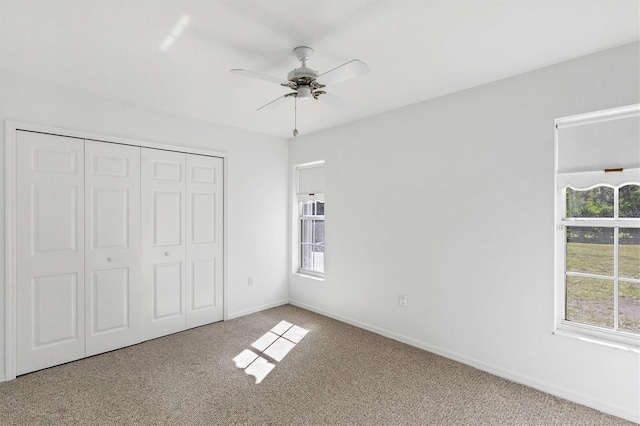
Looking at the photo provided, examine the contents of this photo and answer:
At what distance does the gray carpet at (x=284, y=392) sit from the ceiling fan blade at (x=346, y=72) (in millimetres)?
2291

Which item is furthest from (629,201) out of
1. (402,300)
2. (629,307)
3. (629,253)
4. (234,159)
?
(234,159)

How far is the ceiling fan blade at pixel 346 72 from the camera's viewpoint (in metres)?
1.87

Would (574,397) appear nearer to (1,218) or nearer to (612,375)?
(612,375)

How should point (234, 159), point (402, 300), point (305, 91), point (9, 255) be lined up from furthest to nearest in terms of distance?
point (234, 159), point (402, 300), point (9, 255), point (305, 91)

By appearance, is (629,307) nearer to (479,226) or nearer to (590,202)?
(590,202)

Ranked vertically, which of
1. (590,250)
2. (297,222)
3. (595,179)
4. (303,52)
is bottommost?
(590,250)

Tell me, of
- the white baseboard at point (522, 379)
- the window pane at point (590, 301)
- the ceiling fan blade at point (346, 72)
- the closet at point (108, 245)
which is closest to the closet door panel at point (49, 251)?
the closet at point (108, 245)

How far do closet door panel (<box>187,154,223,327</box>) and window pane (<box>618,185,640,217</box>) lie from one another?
3927mm

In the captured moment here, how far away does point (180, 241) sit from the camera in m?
3.78

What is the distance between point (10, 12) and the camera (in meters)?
1.85

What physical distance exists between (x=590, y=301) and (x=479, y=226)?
0.95 meters

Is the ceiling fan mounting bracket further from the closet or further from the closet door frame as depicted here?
the closet door frame

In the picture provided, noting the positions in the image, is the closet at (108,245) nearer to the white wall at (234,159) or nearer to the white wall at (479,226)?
the white wall at (234,159)

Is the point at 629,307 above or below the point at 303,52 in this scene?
below
